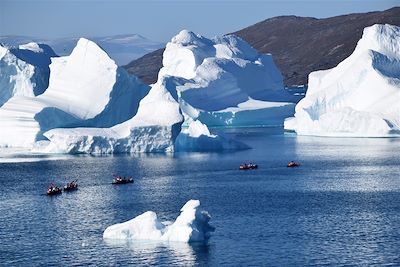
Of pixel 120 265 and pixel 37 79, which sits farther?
pixel 37 79

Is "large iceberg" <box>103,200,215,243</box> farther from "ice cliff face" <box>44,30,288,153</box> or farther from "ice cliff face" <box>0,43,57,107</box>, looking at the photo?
"ice cliff face" <box>0,43,57,107</box>

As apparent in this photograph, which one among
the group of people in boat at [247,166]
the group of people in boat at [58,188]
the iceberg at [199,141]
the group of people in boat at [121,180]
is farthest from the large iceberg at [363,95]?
the group of people in boat at [58,188]

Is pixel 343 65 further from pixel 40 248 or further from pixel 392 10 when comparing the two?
pixel 392 10

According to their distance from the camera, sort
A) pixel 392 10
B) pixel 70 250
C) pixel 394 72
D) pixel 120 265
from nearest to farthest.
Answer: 1. pixel 120 265
2. pixel 70 250
3. pixel 394 72
4. pixel 392 10

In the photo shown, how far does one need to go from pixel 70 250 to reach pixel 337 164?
2843 centimetres

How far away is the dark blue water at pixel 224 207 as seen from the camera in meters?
30.2

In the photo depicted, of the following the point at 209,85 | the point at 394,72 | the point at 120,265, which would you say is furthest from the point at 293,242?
the point at 209,85

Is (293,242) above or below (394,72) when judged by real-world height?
below

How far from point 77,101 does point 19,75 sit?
12.1 meters

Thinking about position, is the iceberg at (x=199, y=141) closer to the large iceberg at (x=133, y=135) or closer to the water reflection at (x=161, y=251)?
the large iceberg at (x=133, y=135)

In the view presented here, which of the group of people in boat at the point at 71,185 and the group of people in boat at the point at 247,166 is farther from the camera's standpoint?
the group of people in boat at the point at 247,166

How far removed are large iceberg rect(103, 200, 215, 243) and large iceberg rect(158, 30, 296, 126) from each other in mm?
54915

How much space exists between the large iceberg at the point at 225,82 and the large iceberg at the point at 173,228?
180ft

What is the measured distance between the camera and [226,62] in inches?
3693
